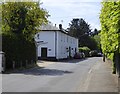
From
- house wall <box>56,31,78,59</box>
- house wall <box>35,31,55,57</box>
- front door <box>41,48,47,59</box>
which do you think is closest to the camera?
front door <box>41,48,47,59</box>

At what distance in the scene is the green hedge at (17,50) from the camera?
3206cm

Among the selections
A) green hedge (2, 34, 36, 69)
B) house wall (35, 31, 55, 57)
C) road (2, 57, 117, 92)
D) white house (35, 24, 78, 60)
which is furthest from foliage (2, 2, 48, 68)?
house wall (35, 31, 55, 57)

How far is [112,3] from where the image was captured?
11383mm

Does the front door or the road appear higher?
the front door

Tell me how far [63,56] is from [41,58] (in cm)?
975

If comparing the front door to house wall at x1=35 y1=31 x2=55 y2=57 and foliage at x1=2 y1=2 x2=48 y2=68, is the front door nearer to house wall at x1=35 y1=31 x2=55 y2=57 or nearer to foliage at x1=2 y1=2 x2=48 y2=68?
house wall at x1=35 y1=31 x2=55 y2=57

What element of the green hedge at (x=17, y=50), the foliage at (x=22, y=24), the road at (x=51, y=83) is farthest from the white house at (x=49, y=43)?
the road at (x=51, y=83)

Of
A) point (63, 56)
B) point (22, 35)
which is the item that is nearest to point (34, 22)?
point (22, 35)

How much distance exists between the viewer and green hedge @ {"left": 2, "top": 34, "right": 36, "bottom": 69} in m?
32.1

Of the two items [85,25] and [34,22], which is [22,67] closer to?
[34,22]

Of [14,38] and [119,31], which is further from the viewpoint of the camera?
[14,38]

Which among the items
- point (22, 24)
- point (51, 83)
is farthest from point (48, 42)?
point (51, 83)

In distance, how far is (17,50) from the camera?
113 ft

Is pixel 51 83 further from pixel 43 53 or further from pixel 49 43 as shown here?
pixel 49 43
